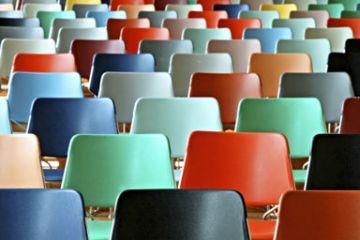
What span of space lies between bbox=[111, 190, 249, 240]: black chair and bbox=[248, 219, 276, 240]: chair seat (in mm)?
853

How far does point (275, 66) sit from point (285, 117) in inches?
84.8

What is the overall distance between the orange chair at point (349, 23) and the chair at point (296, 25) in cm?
28

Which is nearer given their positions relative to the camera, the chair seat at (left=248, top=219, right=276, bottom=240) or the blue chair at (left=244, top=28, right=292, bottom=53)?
the chair seat at (left=248, top=219, right=276, bottom=240)

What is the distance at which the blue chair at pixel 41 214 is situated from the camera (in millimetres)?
3629

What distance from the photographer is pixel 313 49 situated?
28.8 feet

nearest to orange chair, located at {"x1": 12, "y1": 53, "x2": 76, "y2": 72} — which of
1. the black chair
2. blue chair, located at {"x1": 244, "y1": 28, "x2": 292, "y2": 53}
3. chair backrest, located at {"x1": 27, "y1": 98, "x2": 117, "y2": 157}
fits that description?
chair backrest, located at {"x1": 27, "y1": 98, "x2": 117, "y2": 157}

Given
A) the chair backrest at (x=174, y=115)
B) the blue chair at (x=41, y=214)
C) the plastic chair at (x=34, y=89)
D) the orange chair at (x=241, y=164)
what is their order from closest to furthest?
the blue chair at (x=41, y=214) < the orange chair at (x=241, y=164) < the chair backrest at (x=174, y=115) < the plastic chair at (x=34, y=89)

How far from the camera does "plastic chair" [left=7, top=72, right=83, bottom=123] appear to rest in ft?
21.9

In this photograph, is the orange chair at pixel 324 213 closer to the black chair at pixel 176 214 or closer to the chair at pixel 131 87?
the black chair at pixel 176 214

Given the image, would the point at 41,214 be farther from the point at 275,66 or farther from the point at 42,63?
the point at 275,66

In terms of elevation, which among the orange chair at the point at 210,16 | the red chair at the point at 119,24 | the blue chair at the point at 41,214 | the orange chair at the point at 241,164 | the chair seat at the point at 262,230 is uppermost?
the blue chair at the point at 41,214

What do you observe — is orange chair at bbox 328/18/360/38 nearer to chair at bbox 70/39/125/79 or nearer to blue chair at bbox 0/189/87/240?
chair at bbox 70/39/125/79

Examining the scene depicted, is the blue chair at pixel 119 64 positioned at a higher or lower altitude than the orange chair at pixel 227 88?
lower

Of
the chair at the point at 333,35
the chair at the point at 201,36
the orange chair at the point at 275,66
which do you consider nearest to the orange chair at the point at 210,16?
the chair at the point at 201,36
